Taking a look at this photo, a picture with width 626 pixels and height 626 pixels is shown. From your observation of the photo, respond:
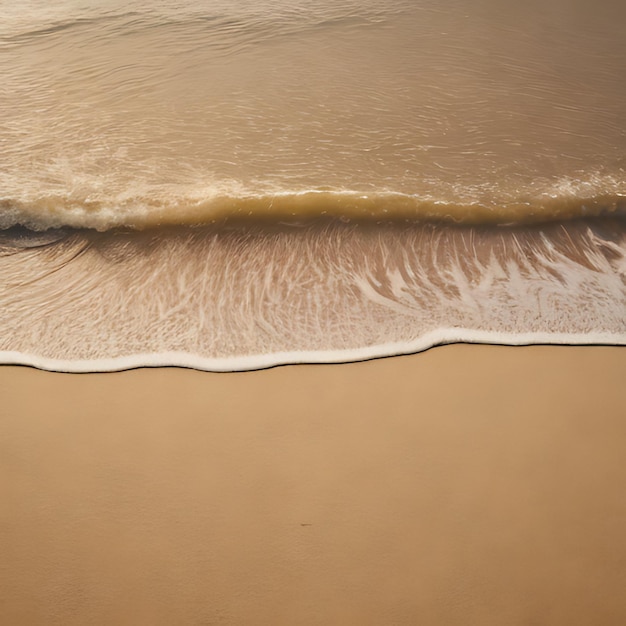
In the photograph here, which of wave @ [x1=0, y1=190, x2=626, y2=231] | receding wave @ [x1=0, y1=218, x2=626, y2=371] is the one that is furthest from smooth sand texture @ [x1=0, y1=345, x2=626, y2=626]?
wave @ [x1=0, y1=190, x2=626, y2=231]

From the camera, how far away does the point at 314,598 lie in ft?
4.91

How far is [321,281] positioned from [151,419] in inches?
38.0

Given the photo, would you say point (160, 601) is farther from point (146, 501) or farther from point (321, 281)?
point (321, 281)

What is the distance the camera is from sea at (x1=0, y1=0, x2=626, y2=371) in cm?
229

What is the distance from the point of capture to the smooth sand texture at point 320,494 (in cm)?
150

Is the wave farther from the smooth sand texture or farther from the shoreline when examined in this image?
the smooth sand texture

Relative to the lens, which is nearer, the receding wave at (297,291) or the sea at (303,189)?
the receding wave at (297,291)

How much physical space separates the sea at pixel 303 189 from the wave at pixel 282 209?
1 centimetres

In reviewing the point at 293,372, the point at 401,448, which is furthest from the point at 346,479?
the point at 293,372

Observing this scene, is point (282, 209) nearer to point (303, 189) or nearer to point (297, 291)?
point (303, 189)

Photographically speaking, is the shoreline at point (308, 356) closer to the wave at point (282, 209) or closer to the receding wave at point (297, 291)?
the receding wave at point (297, 291)

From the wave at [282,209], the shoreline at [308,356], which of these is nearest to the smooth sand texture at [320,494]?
the shoreline at [308,356]

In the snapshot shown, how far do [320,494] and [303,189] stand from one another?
68.3 inches

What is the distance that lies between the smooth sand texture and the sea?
0.18m
